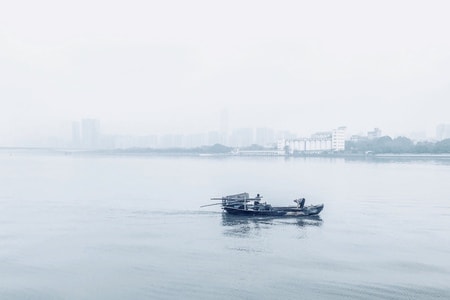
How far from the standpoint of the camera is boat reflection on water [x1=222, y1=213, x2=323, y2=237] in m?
21.4

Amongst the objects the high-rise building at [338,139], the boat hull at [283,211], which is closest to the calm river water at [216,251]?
the boat hull at [283,211]

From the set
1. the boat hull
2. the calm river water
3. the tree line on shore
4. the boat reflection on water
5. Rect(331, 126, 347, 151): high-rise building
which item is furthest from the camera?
Rect(331, 126, 347, 151): high-rise building

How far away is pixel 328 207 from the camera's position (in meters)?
29.5

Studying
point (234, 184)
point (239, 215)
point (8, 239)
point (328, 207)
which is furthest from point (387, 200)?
point (8, 239)


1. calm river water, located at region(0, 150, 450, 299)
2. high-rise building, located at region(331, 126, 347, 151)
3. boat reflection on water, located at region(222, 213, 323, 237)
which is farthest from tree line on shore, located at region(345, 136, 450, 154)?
boat reflection on water, located at region(222, 213, 323, 237)

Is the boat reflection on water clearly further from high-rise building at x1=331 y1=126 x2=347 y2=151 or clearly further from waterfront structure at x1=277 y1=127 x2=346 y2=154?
high-rise building at x1=331 y1=126 x2=347 y2=151

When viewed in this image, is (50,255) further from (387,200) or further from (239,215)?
(387,200)

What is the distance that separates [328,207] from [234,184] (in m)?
17.9

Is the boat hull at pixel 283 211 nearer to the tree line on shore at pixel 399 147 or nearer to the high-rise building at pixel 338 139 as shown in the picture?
the tree line on shore at pixel 399 147

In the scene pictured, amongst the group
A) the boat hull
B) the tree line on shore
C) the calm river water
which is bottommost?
the calm river water

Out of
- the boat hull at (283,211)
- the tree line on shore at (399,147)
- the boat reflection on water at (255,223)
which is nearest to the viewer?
the boat reflection on water at (255,223)

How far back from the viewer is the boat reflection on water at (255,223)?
2141cm

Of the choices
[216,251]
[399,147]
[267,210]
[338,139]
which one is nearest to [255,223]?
[267,210]

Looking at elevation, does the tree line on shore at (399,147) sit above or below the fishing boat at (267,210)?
above
